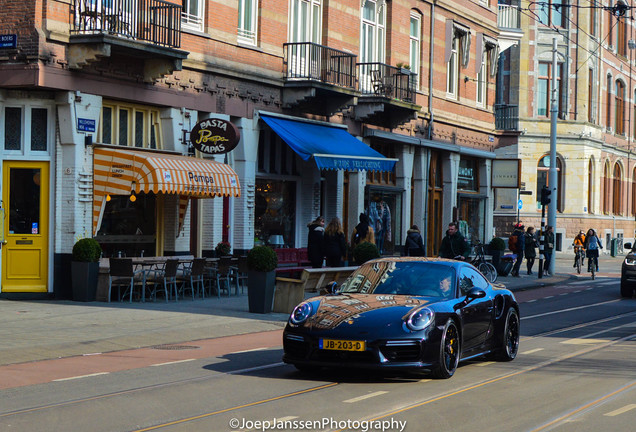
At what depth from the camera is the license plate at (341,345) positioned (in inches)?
401

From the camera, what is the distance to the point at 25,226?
20000mm

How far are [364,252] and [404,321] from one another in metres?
12.4

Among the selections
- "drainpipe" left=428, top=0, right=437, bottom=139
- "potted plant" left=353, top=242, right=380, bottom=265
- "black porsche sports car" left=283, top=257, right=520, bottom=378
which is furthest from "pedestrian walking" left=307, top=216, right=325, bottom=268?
"drainpipe" left=428, top=0, right=437, bottom=139

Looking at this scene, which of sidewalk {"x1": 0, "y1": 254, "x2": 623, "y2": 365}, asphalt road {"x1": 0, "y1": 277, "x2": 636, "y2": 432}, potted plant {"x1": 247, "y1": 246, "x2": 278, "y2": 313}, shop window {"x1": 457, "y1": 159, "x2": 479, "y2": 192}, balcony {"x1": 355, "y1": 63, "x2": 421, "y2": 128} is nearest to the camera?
asphalt road {"x1": 0, "y1": 277, "x2": 636, "y2": 432}

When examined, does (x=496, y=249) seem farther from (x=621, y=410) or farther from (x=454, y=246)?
(x=621, y=410)

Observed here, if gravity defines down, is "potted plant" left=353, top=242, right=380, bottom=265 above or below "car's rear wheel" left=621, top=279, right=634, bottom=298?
above

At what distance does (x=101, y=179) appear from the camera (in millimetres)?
20438

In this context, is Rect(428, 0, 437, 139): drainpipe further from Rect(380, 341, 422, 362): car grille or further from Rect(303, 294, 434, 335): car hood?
Rect(380, 341, 422, 362): car grille

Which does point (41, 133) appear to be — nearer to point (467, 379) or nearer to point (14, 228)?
point (14, 228)

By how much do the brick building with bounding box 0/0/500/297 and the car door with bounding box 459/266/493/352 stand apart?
967cm

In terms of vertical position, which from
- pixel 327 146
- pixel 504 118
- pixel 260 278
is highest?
pixel 504 118

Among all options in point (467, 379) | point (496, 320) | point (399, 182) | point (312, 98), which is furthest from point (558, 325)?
point (399, 182)

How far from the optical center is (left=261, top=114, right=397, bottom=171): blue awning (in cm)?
2509

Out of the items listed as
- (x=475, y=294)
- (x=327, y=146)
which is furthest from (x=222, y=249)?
(x=475, y=294)
